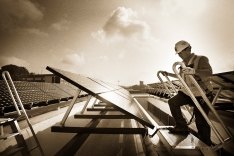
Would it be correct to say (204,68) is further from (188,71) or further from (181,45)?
(188,71)

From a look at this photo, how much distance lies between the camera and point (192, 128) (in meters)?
4.49

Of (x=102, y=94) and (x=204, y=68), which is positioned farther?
(x=204, y=68)

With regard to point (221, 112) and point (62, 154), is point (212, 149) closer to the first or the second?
point (62, 154)

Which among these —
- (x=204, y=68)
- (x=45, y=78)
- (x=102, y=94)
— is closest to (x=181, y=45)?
(x=204, y=68)

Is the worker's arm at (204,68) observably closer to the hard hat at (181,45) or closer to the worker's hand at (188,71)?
the hard hat at (181,45)

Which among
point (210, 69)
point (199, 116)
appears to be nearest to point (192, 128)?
point (199, 116)

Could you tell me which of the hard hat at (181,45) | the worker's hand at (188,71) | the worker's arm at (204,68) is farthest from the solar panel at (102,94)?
the hard hat at (181,45)

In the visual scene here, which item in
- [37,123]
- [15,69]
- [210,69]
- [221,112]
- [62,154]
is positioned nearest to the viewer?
[62,154]

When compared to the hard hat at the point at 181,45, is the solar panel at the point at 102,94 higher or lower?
lower

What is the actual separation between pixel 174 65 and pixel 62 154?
79.5 inches

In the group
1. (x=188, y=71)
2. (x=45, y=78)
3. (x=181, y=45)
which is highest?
(x=45, y=78)

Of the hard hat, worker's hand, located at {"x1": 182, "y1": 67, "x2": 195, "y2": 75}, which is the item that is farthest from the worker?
worker's hand, located at {"x1": 182, "y1": 67, "x2": 195, "y2": 75}

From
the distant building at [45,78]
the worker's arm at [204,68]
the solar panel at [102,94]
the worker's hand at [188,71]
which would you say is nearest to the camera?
the solar panel at [102,94]

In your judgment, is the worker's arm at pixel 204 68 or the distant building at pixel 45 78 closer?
the worker's arm at pixel 204 68
